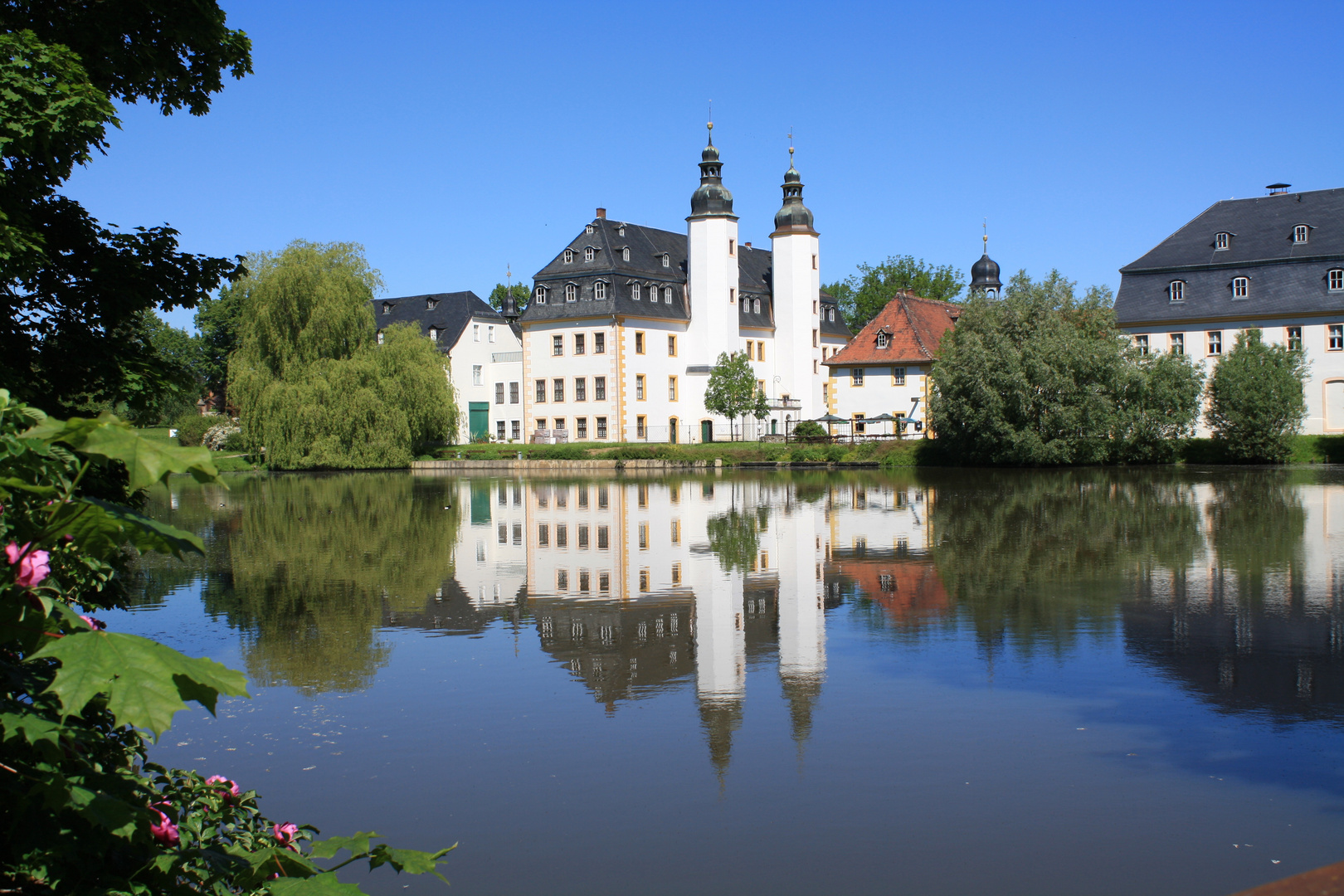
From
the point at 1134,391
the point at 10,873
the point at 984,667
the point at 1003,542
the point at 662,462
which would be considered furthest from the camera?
the point at 662,462

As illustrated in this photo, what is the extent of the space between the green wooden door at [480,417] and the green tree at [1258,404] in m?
45.4

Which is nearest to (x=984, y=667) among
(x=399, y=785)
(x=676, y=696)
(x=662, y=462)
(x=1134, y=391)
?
(x=676, y=696)

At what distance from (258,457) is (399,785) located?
5351cm

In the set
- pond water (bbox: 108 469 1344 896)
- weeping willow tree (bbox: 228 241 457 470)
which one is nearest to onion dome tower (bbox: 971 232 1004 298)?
weeping willow tree (bbox: 228 241 457 470)

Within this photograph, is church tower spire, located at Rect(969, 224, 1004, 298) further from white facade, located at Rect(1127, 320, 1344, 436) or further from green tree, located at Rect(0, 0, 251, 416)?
green tree, located at Rect(0, 0, 251, 416)

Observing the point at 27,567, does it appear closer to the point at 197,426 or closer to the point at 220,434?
the point at 220,434

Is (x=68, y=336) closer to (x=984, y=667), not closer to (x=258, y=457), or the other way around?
(x=984, y=667)

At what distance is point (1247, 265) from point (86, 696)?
6525 centimetres

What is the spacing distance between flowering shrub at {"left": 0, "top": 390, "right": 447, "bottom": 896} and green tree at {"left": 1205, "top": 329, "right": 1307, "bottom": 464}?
50.8 meters

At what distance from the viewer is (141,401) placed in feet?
30.2

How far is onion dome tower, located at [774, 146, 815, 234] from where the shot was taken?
240 ft

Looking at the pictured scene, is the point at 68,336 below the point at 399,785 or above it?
above

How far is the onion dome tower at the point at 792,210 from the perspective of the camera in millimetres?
73062

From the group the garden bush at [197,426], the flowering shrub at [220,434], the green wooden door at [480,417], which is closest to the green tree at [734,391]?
the green wooden door at [480,417]
